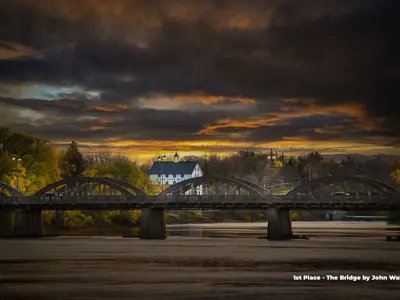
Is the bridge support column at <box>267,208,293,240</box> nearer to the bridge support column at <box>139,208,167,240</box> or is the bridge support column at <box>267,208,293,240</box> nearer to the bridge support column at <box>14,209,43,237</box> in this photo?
the bridge support column at <box>139,208,167,240</box>

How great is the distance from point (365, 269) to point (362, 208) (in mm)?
45869

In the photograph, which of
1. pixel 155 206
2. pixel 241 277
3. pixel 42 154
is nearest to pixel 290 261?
pixel 241 277

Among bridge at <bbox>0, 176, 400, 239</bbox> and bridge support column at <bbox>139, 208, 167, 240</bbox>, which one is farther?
bridge support column at <bbox>139, 208, 167, 240</bbox>

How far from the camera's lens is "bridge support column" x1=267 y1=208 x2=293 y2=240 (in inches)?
4808

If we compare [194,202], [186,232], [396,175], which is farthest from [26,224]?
[396,175]

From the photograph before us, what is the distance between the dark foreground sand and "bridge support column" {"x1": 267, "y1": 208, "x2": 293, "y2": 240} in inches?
294

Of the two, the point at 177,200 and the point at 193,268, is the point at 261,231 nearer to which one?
the point at 177,200

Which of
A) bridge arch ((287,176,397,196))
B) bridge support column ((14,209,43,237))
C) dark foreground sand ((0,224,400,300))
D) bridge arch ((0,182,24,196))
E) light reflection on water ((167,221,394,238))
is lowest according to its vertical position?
dark foreground sand ((0,224,400,300))

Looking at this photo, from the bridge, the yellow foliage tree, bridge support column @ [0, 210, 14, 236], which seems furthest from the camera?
the yellow foliage tree

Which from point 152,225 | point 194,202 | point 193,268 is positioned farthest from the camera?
point 152,225

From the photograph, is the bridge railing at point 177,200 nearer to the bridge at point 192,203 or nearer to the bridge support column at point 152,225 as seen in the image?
the bridge at point 192,203

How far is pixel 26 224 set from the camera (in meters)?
131

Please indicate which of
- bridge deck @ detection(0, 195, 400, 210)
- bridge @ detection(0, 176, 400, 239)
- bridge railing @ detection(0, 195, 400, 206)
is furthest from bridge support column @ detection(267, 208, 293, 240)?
bridge railing @ detection(0, 195, 400, 206)

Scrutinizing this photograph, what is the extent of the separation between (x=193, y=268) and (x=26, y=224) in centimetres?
6121
